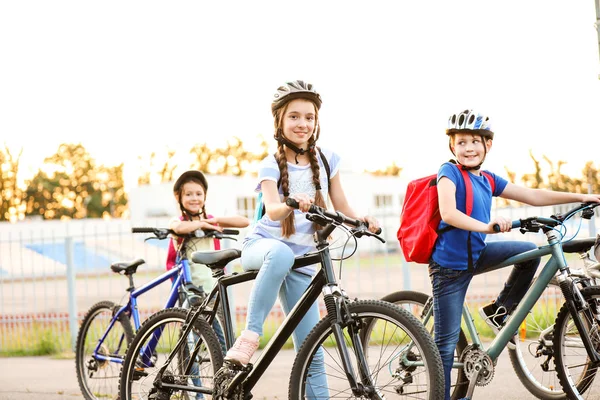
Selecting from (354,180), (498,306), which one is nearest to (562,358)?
(498,306)

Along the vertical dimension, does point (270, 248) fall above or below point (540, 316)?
above

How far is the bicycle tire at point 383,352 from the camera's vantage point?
149 inches

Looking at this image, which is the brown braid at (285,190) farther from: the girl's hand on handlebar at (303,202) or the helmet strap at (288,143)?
the girl's hand on handlebar at (303,202)

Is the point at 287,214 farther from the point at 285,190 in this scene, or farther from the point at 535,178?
the point at 535,178

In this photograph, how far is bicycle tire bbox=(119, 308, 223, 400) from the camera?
4.75m

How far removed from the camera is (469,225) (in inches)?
173

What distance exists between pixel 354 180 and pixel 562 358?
4896 cm

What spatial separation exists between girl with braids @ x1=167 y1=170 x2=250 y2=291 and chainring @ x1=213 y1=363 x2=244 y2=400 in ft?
5.11

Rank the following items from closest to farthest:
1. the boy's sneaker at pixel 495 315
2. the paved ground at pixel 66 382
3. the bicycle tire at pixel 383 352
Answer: the bicycle tire at pixel 383 352 → the boy's sneaker at pixel 495 315 → the paved ground at pixel 66 382

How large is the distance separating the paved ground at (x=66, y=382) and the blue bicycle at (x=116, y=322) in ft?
1.35

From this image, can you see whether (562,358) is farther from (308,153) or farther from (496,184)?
(308,153)

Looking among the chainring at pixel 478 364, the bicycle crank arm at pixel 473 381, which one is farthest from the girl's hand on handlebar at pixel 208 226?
the bicycle crank arm at pixel 473 381

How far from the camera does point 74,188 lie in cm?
8512

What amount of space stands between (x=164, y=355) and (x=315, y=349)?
147cm
